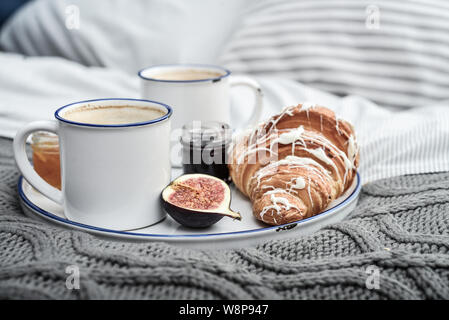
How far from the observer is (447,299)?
847 mm

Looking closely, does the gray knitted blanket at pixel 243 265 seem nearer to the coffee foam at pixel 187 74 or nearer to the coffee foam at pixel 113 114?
the coffee foam at pixel 113 114

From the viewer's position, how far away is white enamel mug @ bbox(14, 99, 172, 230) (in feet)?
3.21

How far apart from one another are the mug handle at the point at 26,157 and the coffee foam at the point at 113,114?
6 cm

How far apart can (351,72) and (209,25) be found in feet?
2.19

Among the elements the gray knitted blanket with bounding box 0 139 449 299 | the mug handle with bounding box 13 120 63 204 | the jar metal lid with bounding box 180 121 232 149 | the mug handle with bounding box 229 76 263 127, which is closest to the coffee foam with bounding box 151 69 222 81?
the mug handle with bounding box 229 76 263 127

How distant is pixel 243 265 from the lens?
0.92 m

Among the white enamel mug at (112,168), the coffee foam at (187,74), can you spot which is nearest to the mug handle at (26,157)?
the white enamel mug at (112,168)

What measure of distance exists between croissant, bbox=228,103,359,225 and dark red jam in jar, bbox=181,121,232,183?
0.15ft

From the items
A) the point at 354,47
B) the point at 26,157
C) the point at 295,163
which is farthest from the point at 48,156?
the point at 354,47

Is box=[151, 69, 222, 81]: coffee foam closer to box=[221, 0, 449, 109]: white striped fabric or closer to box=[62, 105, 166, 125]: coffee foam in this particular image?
box=[62, 105, 166, 125]: coffee foam

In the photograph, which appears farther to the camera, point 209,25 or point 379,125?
point 209,25

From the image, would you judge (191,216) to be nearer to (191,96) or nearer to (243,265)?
(243,265)
